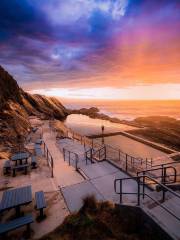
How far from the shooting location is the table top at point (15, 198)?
205 inches

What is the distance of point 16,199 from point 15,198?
3.2 inches

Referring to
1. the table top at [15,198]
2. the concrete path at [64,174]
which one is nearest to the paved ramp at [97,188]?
the concrete path at [64,174]

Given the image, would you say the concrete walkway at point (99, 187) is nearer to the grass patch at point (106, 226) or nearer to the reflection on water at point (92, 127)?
the grass patch at point (106, 226)

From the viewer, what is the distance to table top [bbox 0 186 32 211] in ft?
17.1

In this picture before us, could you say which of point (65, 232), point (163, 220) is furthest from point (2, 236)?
point (163, 220)

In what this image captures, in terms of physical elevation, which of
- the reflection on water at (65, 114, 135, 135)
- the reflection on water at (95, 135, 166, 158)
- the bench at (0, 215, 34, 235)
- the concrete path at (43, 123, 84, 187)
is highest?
the bench at (0, 215, 34, 235)

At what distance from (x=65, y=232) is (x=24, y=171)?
5.47 meters

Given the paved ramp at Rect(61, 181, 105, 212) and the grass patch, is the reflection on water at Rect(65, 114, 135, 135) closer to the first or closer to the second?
the paved ramp at Rect(61, 181, 105, 212)

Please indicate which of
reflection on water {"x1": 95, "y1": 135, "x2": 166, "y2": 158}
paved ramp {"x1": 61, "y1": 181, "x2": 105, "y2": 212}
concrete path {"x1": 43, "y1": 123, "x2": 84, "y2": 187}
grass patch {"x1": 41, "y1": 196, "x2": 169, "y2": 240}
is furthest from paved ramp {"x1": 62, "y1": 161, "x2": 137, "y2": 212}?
reflection on water {"x1": 95, "y1": 135, "x2": 166, "y2": 158}

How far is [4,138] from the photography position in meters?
15.0

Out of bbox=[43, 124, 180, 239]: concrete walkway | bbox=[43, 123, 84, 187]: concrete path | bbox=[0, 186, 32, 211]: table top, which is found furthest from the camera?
bbox=[43, 123, 84, 187]: concrete path

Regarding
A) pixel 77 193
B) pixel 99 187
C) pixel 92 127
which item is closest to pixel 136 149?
pixel 99 187

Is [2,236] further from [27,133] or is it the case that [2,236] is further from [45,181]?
[27,133]

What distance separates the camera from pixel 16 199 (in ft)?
18.1
